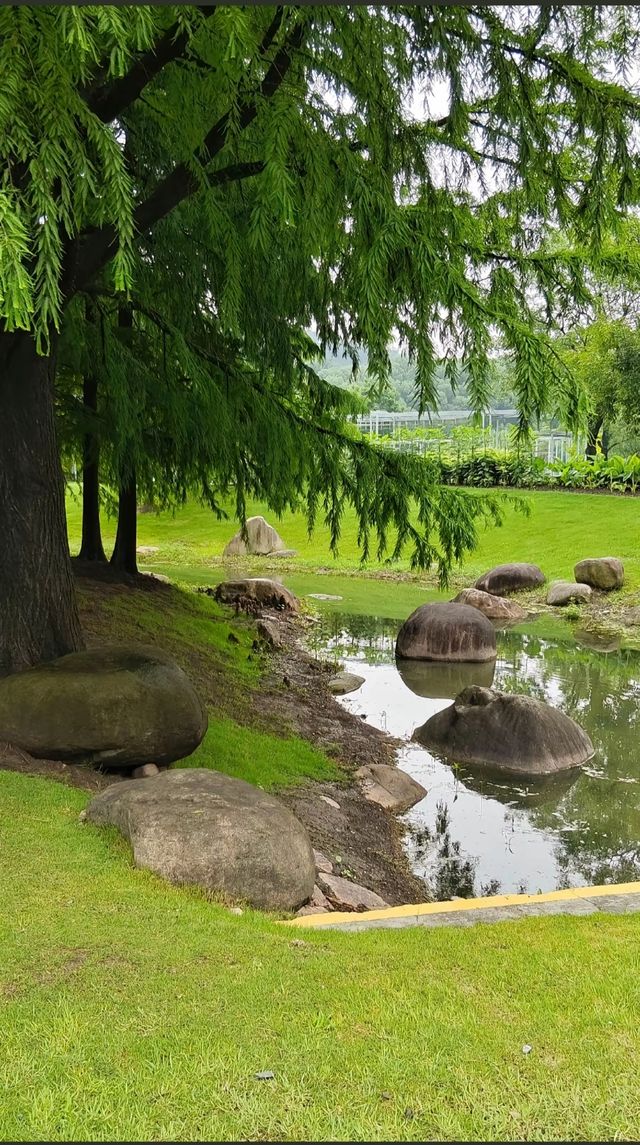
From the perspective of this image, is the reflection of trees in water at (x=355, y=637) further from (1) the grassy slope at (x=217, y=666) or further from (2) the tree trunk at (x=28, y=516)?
(2) the tree trunk at (x=28, y=516)

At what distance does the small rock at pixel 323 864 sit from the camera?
18.9 feet

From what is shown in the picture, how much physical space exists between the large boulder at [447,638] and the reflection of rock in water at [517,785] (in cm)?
507

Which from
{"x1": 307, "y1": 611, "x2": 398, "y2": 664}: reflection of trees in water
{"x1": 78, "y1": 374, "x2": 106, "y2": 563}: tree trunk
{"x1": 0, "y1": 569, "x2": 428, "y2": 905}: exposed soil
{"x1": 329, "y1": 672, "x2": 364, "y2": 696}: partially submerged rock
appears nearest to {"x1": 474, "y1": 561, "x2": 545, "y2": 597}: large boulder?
{"x1": 307, "y1": 611, "x2": 398, "y2": 664}: reflection of trees in water

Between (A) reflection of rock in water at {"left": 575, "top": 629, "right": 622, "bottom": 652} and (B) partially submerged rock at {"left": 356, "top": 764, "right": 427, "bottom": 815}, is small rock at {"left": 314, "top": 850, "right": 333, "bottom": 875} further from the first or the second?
(A) reflection of rock in water at {"left": 575, "top": 629, "right": 622, "bottom": 652}

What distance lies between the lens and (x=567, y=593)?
1955cm

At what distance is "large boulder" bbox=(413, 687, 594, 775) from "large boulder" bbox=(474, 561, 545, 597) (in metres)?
11.4

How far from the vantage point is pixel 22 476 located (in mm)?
6582

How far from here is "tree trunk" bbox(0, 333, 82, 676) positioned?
6.49 m

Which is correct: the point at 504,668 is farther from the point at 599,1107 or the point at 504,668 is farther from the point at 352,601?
the point at 599,1107

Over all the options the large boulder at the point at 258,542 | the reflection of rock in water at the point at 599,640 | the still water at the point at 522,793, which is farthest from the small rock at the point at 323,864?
the large boulder at the point at 258,542

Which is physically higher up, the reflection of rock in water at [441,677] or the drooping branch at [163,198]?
the drooping branch at [163,198]

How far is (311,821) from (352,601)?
42.5 ft

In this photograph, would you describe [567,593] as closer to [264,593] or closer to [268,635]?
[264,593]

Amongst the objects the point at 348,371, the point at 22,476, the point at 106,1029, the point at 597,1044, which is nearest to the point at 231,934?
the point at 106,1029
